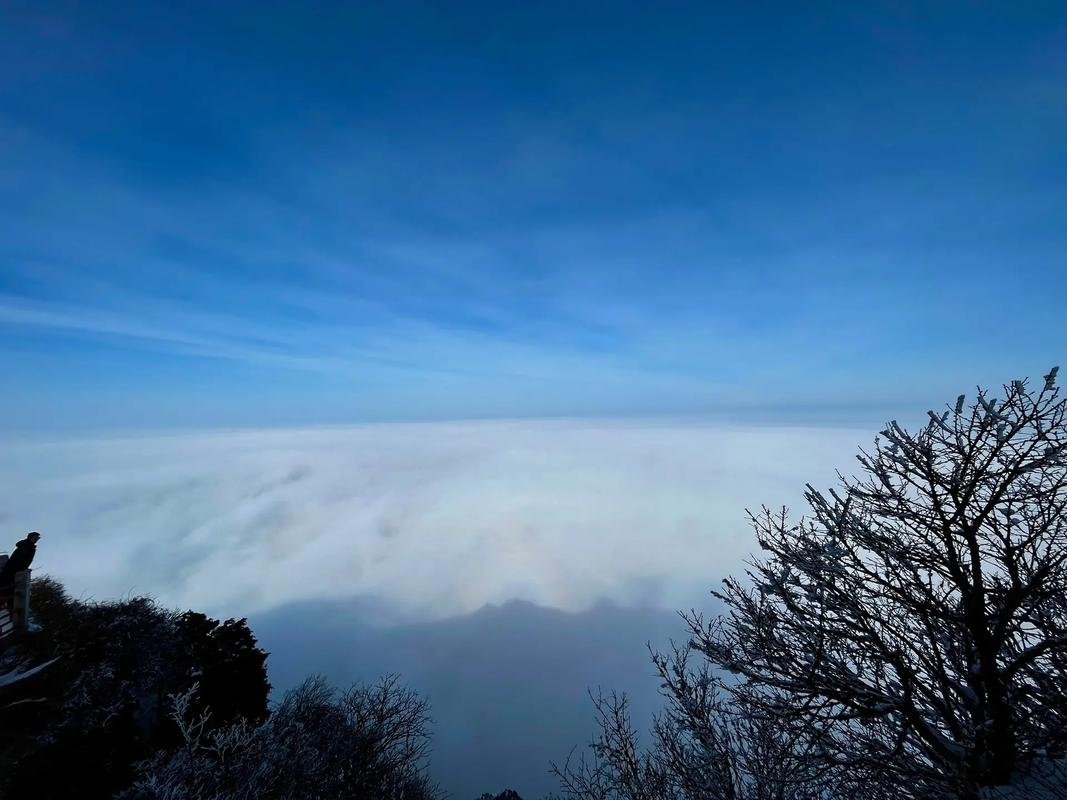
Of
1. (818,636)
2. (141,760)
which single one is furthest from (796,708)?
(141,760)

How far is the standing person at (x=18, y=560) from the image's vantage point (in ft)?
57.0

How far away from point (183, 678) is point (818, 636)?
94.7 feet

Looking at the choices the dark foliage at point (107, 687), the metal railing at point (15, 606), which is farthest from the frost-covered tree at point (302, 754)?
the metal railing at point (15, 606)

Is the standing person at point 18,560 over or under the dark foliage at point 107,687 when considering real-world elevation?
over

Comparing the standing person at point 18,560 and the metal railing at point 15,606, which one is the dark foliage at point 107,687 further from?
the standing person at point 18,560

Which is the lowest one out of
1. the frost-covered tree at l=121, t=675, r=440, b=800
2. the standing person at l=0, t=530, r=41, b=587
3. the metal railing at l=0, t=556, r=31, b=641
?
the frost-covered tree at l=121, t=675, r=440, b=800

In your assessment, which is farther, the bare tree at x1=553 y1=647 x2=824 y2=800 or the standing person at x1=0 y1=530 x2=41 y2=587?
the standing person at x1=0 y1=530 x2=41 y2=587

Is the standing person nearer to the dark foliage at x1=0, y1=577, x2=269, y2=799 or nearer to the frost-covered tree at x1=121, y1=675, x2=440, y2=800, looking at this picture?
the dark foliage at x1=0, y1=577, x2=269, y2=799

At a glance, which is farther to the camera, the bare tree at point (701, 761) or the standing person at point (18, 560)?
the standing person at point (18, 560)

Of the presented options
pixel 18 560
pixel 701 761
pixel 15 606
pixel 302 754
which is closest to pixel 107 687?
pixel 15 606

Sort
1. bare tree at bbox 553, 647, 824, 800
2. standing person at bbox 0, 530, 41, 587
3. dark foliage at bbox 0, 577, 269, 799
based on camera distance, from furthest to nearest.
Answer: standing person at bbox 0, 530, 41, 587 → dark foliage at bbox 0, 577, 269, 799 → bare tree at bbox 553, 647, 824, 800

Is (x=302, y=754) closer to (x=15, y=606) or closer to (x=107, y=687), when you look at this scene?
(x=107, y=687)

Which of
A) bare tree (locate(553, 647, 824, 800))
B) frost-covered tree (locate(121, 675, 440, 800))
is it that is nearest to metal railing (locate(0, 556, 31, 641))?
frost-covered tree (locate(121, 675, 440, 800))

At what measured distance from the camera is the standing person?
57.0 feet
